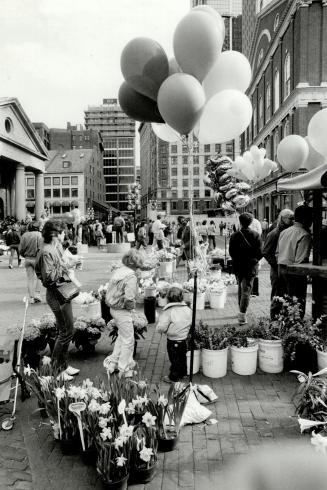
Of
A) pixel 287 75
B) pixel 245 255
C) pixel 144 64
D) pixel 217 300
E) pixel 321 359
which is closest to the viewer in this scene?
pixel 144 64

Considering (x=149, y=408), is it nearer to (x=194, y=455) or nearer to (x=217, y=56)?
(x=194, y=455)

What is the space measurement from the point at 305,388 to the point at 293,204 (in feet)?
80.4

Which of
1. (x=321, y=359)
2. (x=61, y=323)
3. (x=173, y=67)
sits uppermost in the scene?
(x=173, y=67)

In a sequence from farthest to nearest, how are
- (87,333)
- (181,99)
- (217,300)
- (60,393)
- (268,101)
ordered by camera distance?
(268,101) → (217,300) → (87,333) → (181,99) → (60,393)

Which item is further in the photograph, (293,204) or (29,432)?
(293,204)

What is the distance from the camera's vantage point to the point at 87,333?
6195mm

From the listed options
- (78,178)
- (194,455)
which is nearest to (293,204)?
(194,455)

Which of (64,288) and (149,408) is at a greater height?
(64,288)

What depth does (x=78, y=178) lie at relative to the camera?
83438mm

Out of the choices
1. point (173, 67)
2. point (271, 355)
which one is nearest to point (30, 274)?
point (271, 355)

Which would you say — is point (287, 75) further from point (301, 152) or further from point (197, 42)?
point (197, 42)

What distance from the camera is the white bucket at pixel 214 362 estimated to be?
17.6 ft

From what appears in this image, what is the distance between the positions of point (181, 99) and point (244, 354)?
3.12 meters

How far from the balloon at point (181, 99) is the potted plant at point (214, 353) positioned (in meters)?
2.63
